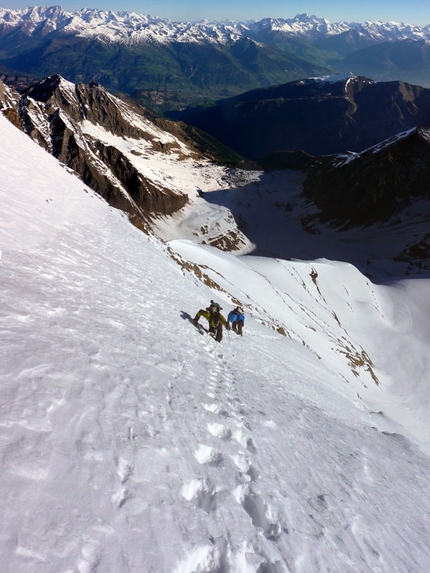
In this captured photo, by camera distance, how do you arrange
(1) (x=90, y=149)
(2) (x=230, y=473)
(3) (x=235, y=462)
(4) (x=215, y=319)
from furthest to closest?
1. (1) (x=90, y=149)
2. (4) (x=215, y=319)
3. (3) (x=235, y=462)
4. (2) (x=230, y=473)

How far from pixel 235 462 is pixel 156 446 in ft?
5.29

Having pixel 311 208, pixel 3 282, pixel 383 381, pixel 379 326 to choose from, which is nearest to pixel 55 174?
pixel 3 282

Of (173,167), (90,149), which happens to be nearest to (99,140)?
(90,149)

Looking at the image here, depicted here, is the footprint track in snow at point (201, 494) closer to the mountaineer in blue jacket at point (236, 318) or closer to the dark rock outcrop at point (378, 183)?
the mountaineer in blue jacket at point (236, 318)

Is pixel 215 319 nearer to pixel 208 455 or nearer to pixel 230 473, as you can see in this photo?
pixel 208 455

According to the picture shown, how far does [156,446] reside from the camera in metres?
5.21

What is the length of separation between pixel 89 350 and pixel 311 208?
357 ft

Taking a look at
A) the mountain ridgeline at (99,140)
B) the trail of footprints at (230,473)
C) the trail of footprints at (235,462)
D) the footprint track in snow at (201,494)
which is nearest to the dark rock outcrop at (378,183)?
the mountain ridgeline at (99,140)

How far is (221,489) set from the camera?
5117 millimetres

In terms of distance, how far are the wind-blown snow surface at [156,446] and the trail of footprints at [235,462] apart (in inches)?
1.2

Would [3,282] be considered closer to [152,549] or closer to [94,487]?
[94,487]

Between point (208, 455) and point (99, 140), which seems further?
point (99, 140)

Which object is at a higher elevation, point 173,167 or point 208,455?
point 173,167

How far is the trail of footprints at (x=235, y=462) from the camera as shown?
4.87 metres
